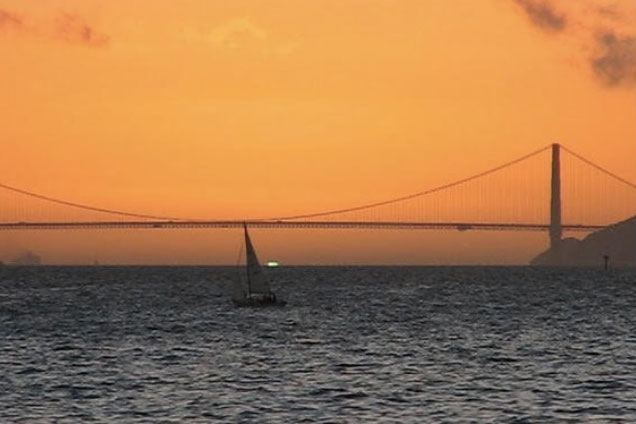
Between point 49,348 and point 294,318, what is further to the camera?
point 294,318

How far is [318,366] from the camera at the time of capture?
60.4 m

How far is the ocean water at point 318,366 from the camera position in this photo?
45250 millimetres

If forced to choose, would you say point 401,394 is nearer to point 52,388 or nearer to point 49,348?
point 52,388

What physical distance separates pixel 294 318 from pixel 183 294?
64.7 metres

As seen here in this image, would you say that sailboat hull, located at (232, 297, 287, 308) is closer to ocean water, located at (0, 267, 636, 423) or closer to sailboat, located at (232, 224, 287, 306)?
sailboat, located at (232, 224, 287, 306)

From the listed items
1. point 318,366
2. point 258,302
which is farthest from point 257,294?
point 318,366

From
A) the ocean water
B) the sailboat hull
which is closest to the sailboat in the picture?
the sailboat hull

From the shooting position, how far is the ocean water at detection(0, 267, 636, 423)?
45250 mm

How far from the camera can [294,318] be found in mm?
102062

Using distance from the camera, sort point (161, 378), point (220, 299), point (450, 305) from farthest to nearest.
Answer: point (220, 299) → point (450, 305) → point (161, 378)

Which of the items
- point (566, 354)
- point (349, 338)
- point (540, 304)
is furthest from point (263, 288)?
point (566, 354)

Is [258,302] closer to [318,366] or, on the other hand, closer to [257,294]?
[257,294]

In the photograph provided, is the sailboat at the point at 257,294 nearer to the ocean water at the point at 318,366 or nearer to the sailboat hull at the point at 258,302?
the sailboat hull at the point at 258,302

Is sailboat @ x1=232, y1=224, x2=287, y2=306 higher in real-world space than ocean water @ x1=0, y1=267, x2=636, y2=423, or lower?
higher
